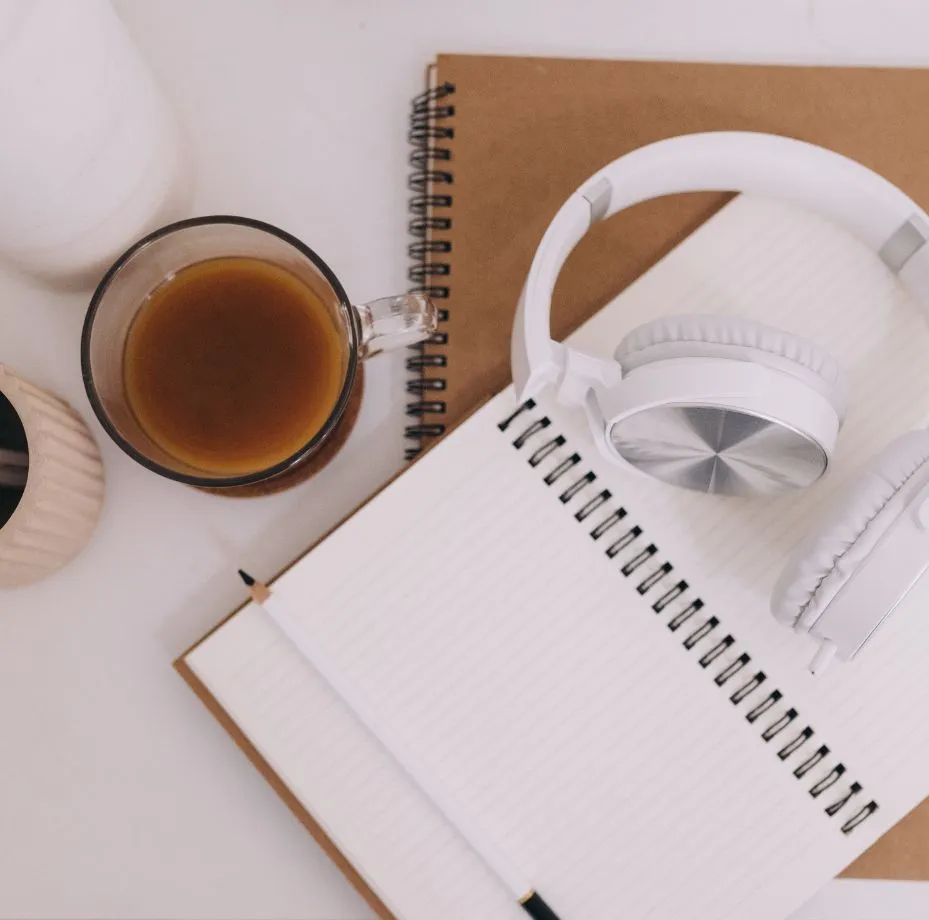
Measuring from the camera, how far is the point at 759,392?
413 mm

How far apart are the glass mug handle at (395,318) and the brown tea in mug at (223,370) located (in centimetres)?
3

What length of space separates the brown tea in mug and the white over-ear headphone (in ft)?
0.42

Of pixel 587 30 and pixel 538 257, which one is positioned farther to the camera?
pixel 587 30

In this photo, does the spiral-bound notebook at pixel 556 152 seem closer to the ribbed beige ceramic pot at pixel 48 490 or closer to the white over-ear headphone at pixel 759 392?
the white over-ear headphone at pixel 759 392

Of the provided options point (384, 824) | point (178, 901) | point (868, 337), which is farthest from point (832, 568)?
point (178, 901)

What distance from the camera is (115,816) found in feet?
1.74

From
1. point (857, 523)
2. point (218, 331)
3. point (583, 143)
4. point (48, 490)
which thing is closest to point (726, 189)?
point (583, 143)

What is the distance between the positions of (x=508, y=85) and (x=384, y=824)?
0.47m

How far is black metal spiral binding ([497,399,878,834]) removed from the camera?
505mm

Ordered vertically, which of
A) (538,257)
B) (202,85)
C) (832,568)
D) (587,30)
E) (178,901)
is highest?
(202,85)

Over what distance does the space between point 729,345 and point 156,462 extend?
0.31 m

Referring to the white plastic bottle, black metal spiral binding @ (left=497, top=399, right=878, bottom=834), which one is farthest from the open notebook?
the white plastic bottle

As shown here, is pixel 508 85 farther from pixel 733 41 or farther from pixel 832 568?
pixel 832 568

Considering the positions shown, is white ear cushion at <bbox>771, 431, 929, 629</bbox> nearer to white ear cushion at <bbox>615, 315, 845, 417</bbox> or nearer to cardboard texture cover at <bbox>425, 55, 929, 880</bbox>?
white ear cushion at <bbox>615, 315, 845, 417</bbox>
